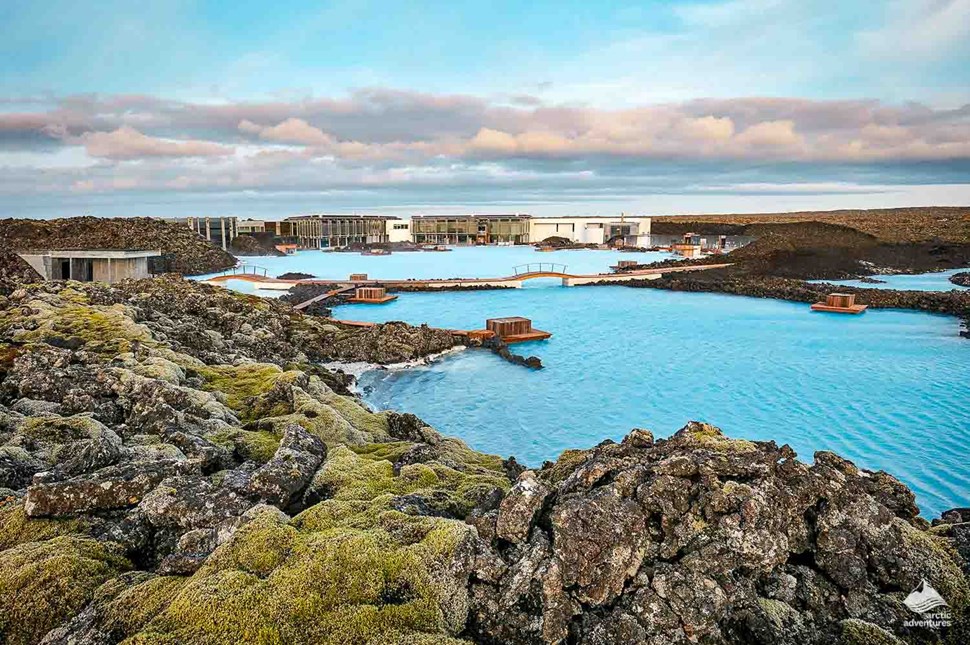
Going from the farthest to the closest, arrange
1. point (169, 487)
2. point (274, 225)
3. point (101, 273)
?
point (274, 225) → point (101, 273) → point (169, 487)

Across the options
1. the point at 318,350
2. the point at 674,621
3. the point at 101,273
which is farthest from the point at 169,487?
the point at 101,273

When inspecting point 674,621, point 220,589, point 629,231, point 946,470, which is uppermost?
point 629,231

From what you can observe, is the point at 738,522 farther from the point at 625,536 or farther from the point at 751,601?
the point at 625,536

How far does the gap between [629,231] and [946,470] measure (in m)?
60.8

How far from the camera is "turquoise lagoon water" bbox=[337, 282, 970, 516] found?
34.9ft

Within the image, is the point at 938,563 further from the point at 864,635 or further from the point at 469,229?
the point at 469,229

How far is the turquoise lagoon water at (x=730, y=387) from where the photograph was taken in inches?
419

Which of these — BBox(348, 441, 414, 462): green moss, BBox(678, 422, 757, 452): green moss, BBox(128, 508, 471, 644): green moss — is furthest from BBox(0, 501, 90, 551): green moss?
BBox(678, 422, 757, 452): green moss

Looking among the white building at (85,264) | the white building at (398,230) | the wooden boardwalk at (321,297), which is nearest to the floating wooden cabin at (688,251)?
the white building at (398,230)

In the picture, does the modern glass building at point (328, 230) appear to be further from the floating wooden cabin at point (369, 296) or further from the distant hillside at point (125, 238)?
the floating wooden cabin at point (369, 296)

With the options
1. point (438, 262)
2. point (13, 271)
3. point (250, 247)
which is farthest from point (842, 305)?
point (250, 247)

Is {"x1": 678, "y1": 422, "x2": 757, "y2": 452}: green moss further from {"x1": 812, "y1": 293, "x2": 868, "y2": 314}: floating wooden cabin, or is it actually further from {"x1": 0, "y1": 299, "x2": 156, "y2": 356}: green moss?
{"x1": 812, "y1": 293, "x2": 868, "y2": 314}: floating wooden cabin

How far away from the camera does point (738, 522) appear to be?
365cm

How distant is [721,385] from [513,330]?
273 inches
